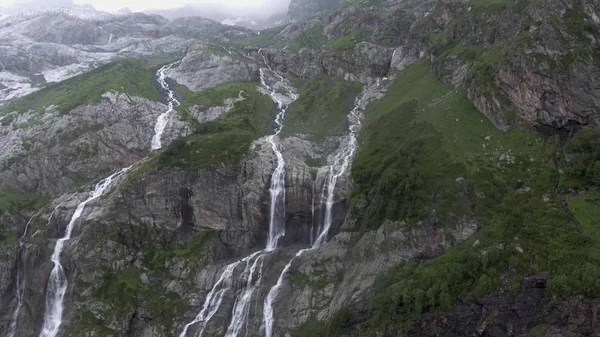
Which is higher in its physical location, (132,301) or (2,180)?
(2,180)

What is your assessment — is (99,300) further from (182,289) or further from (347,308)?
(347,308)

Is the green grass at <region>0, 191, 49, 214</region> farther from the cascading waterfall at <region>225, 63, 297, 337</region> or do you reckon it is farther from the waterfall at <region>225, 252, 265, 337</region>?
the waterfall at <region>225, 252, 265, 337</region>

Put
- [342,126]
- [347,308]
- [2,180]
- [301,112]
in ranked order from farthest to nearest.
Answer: [301,112]
[342,126]
[2,180]
[347,308]

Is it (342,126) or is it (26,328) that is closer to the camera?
(26,328)

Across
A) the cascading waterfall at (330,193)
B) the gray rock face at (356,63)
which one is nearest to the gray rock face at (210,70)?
the gray rock face at (356,63)

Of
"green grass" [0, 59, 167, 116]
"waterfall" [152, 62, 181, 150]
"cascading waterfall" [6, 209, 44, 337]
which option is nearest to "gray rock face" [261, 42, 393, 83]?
"waterfall" [152, 62, 181, 150]

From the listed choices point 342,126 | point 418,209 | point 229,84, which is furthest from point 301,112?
point 418,209

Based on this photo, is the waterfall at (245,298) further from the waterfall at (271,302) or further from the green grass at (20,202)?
the green grass at (20,202)
